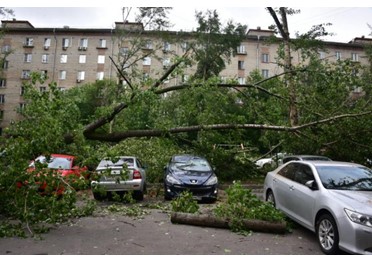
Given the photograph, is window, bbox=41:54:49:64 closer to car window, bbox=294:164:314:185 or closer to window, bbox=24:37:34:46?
window, bbox=24:37:34:46

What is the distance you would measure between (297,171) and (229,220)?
1792 millimetres

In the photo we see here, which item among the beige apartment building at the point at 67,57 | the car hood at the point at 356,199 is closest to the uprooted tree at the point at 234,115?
the car hood at the point at 356,199

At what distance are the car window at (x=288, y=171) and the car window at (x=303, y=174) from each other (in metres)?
0.13

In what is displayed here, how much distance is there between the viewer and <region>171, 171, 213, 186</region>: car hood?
988 centimetres

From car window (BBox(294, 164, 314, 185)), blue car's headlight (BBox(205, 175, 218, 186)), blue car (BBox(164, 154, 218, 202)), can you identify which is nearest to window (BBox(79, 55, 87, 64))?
blue car (BBox(164, 154, 218, 202))

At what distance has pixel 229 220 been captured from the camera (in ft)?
22.3

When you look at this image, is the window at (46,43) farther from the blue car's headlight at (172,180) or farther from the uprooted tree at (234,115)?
the blue car's headlight at (172,180)

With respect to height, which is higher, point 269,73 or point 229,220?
point 269,73

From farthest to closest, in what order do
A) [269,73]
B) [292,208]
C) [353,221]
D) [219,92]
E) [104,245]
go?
[269,73] → [219,92] → [292,208] → [104,245] → [353,221]

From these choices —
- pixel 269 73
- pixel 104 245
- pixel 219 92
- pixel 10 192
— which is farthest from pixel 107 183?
pixel 269 73

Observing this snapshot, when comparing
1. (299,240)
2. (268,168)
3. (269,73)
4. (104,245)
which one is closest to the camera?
(104,245)

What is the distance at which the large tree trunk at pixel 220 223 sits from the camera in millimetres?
6488

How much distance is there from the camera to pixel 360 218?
4715 millimetres

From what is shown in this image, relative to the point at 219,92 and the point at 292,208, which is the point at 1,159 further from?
the point at 219,92
